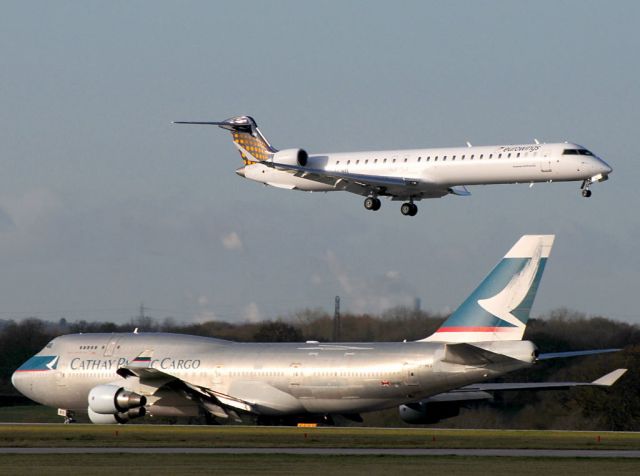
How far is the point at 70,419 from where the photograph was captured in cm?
5619

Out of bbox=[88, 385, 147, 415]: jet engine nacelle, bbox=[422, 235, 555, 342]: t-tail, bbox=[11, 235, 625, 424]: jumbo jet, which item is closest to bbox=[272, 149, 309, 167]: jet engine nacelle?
bbox=[11, 235, 625, 424]: jumbo jet

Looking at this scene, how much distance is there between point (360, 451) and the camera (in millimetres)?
36438

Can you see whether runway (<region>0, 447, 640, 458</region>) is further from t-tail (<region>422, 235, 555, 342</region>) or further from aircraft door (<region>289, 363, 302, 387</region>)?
aircraft door (<region>289, 363, 302, 387</region>)

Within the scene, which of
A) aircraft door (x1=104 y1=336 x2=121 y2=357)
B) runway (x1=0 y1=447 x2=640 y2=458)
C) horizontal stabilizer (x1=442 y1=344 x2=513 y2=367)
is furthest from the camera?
aircraft door (x1=104 y1=336 x2=121 y2=357)

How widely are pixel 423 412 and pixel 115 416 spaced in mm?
12100

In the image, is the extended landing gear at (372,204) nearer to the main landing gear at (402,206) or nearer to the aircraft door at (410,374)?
the main landing gear at (402,206)

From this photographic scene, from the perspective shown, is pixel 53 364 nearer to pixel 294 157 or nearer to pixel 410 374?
pixel 410 374

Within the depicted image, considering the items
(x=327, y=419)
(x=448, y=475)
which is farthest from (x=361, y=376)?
(x=448, y=475)

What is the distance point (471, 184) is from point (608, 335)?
725 inches

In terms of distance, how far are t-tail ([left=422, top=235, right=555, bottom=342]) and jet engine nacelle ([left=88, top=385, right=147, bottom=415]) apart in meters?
12.6

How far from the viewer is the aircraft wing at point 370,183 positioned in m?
64.2

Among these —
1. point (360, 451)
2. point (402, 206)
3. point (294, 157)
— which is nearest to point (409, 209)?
point (402, 206)

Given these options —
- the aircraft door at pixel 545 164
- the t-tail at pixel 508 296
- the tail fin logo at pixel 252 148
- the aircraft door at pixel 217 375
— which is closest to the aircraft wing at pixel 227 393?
the aircraft door at pixel 217 375

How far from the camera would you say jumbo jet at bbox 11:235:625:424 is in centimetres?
4797
